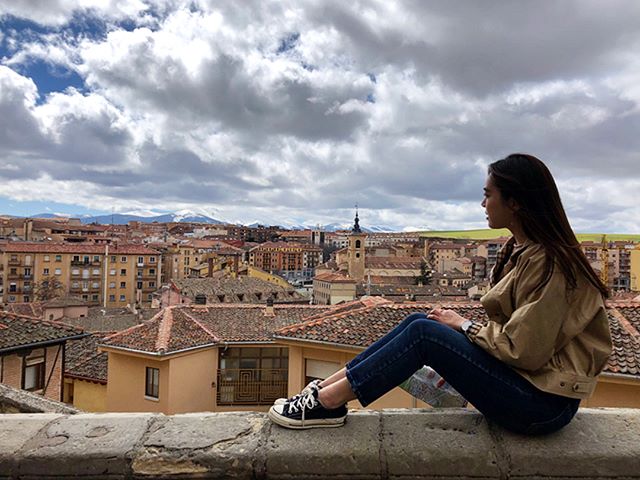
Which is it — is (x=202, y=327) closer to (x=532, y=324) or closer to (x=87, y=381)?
(x=87, y=381)

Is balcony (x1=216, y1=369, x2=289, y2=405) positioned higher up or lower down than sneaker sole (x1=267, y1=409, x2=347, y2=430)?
lower down

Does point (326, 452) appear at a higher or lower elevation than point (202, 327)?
higher

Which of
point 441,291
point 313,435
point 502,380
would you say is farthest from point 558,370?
point 441,291

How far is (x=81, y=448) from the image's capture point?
1963mm

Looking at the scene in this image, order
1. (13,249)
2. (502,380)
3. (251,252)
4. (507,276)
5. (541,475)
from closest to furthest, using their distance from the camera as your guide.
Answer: (541,475) < (502,380) < (507,276) < (13,249) < (251,252)

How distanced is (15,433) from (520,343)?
2.29 m

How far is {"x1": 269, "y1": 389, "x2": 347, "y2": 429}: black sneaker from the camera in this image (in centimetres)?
214

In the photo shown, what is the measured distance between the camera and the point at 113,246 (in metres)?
61.8

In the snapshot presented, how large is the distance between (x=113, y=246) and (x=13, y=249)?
36.5 ft

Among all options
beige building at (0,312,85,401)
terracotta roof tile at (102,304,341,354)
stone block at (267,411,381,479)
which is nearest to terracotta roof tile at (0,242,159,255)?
terracotta roof tile at (102,304,341,354)

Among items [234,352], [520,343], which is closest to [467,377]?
[520,343]

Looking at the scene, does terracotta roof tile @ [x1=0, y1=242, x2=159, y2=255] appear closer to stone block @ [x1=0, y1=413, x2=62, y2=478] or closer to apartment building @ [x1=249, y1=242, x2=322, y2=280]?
apartment building @ [x1=249, y1=242, x2=322, y2=280]

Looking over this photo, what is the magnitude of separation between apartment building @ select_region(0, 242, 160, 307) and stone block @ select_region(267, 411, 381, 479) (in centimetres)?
5693

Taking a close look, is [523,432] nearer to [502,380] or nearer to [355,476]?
[502,380]
